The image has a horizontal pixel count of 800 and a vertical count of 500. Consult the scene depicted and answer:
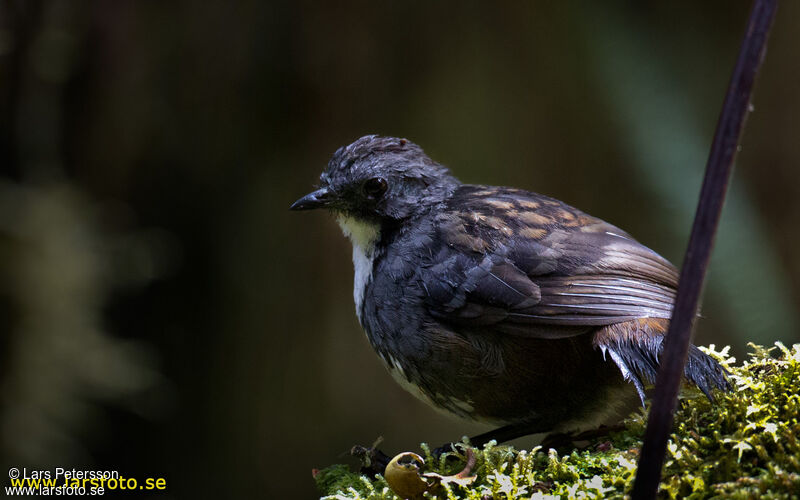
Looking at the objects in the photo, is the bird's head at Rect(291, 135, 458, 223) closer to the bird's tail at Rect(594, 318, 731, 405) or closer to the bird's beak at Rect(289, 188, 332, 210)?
the bird's beak at Rect(289, 188, 332, 210)

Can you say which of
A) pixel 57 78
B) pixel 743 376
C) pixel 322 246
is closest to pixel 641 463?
pixel 743 376

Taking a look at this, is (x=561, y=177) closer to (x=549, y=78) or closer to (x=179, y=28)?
(x=549, y=78)

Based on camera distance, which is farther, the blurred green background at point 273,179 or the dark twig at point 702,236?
the blurred green background at point 273,179

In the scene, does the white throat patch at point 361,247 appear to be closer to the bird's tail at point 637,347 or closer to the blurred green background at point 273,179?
the bird's tail at point 637,347

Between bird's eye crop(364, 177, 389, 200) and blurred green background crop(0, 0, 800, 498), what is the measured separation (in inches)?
87.2

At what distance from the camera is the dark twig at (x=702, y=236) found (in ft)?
3.79

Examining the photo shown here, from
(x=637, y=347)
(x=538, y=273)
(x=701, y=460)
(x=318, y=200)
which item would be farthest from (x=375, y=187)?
(x=701, y=460)

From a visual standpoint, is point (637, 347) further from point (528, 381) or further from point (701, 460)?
point (701, 460)

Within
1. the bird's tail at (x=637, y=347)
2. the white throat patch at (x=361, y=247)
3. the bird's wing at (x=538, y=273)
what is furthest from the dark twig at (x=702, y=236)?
the white throat patch at (x=361, y=247)

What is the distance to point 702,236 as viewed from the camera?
3.90ft

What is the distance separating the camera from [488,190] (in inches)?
137

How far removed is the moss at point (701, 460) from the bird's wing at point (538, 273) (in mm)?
476

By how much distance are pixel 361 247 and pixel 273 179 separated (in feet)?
7.51

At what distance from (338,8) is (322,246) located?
177 cm
